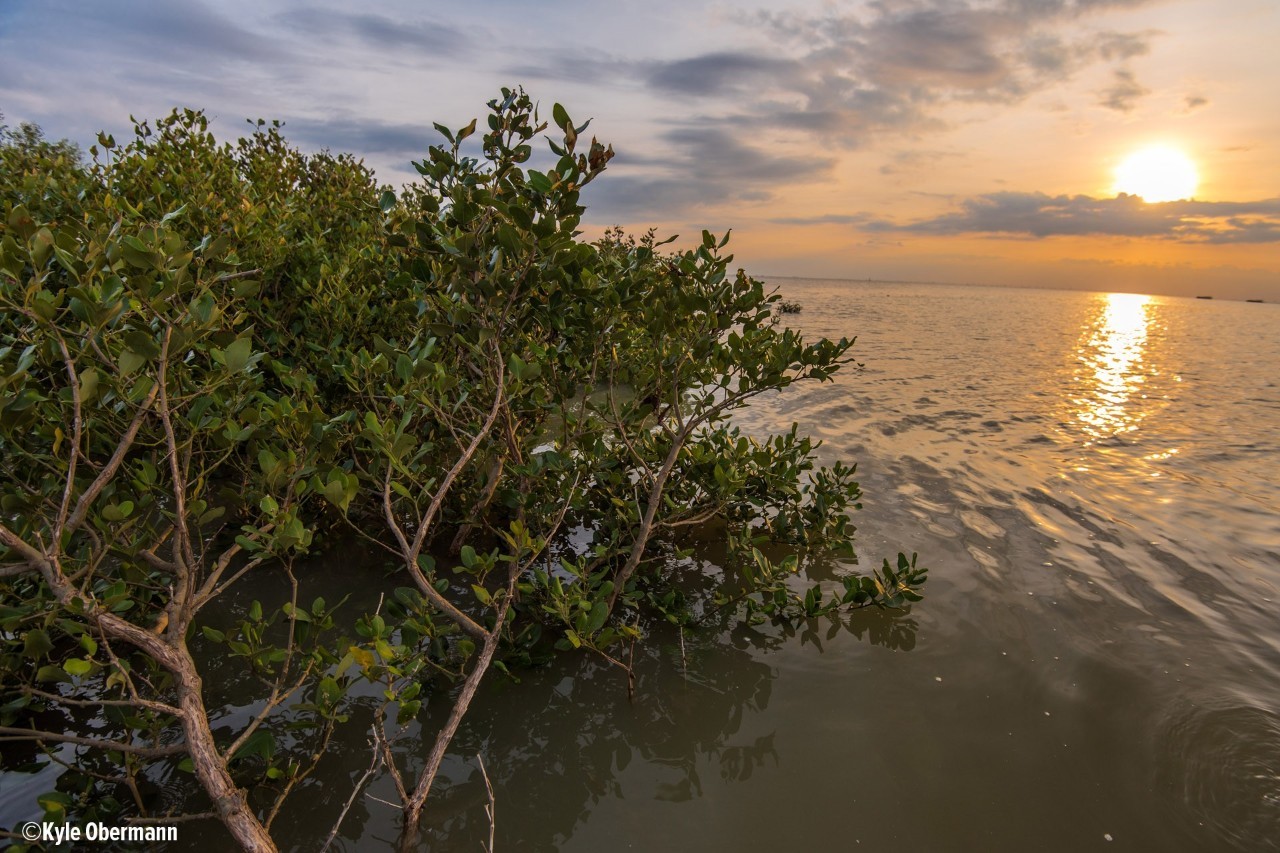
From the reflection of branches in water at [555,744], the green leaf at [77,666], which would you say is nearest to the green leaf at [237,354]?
the green leaf at [77,666]

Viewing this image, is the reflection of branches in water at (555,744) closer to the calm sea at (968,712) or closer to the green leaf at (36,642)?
the calm sea at (968,712)

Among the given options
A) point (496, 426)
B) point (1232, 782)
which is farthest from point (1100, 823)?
point (496, 426)

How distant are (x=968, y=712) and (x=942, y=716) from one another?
0.21 meters

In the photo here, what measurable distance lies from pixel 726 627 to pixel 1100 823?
98.2 inches

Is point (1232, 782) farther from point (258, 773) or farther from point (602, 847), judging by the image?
point (258, 773)

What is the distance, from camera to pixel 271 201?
7.27 meters

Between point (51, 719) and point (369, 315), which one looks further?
point (369, 315)

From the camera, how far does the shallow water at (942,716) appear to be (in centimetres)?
324

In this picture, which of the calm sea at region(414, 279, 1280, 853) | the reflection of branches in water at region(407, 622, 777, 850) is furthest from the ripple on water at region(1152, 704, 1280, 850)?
the reflection of branches in water at region(407, 622, 777, 850)

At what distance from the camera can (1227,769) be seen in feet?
12.1

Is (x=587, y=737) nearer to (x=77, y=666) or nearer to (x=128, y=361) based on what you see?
(x=77, y=666)

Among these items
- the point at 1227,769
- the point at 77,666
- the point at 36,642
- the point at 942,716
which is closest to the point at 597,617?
the point at 77,666

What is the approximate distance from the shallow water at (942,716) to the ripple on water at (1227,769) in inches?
0.5

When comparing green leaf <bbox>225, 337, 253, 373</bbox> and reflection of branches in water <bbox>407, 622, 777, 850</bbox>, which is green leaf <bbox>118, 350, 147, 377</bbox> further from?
reflection of branches in water <bbox>407, 622, 777, 850</bbox>
